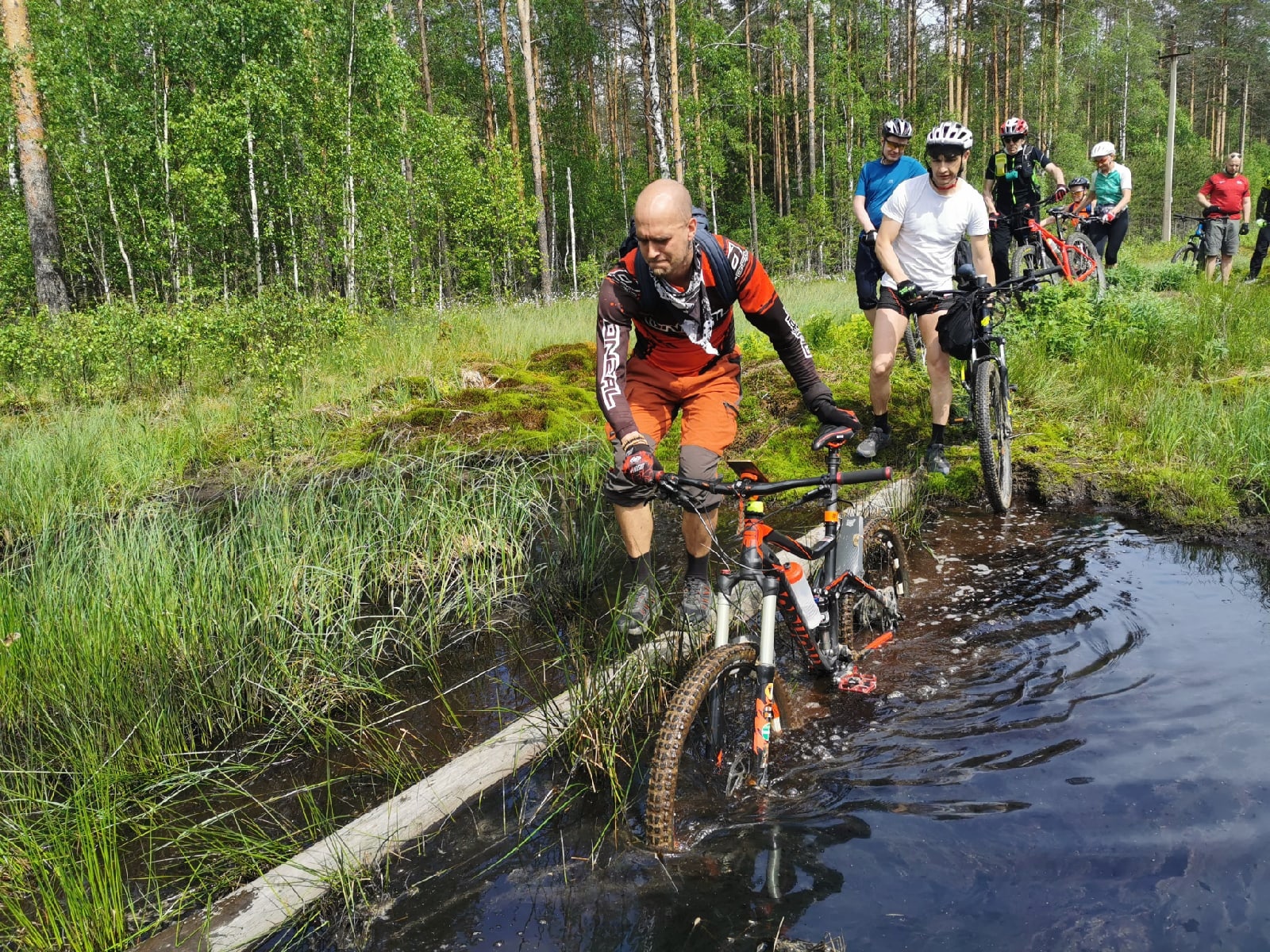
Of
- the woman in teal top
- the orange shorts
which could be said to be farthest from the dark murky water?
the woman in teal top

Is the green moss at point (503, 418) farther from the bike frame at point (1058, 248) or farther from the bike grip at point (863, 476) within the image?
the bike frame at point (1058, 248)

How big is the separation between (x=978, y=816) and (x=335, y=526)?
3.77 meters

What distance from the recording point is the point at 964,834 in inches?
107

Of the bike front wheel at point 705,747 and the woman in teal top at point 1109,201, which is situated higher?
the woman in teal top at point 1109,201

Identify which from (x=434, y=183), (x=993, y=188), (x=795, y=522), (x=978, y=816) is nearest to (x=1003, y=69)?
(x=434, y=183)

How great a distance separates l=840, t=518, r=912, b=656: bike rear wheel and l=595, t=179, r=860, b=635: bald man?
0.67m

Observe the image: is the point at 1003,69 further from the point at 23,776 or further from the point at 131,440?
the point at 23,776

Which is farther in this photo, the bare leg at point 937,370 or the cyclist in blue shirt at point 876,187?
the cyclist in blue shirt at point 876,187

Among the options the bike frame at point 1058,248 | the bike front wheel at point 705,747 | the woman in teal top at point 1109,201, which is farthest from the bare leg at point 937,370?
the woman in teal top at point 1109,201

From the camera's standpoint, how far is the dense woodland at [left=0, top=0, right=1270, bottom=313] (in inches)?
632

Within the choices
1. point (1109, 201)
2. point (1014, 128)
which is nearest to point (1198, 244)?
point (1109, 201)

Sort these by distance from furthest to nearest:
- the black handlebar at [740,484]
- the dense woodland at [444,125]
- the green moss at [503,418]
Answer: the dense woodland at [444,125] < the green moss at [503,418] < the black handlebar at [740,484]

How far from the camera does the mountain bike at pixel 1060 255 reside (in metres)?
10.6

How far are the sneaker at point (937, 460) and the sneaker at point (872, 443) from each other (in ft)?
1.14
